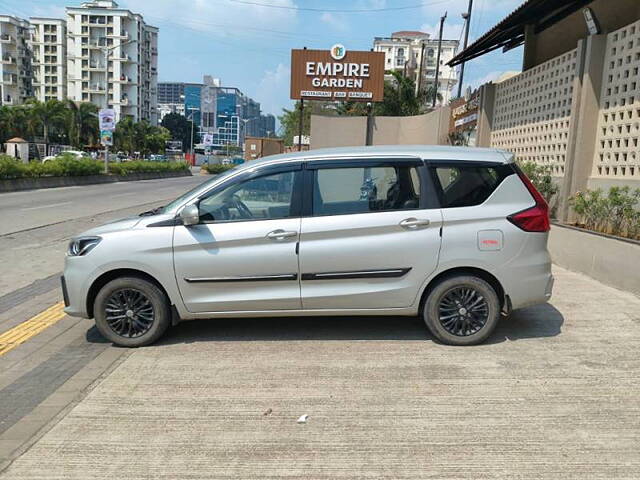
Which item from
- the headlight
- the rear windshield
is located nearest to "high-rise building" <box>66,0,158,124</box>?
the headlight

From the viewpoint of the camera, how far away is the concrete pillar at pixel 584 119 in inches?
348

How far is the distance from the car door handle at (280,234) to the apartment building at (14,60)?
122727 mm

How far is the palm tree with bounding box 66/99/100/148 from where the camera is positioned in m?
80.2

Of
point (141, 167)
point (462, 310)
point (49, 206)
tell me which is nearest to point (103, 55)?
point (141, 167)

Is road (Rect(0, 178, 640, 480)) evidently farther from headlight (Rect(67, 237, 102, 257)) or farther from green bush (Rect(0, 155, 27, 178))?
green bush (Rect(0, 155, 27, 178))

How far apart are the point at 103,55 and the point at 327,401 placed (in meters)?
125

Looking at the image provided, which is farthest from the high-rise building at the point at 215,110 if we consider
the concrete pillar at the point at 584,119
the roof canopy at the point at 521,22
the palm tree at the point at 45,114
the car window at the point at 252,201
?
the car window at the point at 252,201

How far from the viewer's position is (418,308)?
5180mm

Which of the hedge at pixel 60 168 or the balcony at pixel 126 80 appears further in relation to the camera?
the balcony at pixel 126 80

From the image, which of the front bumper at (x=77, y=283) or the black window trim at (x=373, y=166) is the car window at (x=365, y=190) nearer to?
the black window trim at (x=373, y=166)

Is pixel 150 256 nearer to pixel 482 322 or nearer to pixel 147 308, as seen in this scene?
pixel 147 308

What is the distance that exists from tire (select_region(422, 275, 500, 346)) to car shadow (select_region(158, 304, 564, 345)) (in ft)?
0.84

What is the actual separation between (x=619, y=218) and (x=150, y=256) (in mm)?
6094

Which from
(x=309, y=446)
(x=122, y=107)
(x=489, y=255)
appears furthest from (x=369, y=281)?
(x=122, y=107)
